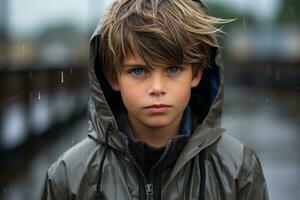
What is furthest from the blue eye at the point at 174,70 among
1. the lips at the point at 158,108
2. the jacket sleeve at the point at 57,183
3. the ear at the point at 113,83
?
the jacket sleeve at the point at 57,183

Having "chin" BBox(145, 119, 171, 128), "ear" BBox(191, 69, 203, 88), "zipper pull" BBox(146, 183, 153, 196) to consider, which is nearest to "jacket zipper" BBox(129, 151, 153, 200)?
"zipper pull" BBox(146, 183, 153, 196)

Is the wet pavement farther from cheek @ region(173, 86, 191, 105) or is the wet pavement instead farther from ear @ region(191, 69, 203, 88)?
cheek @ region(173, 86, 191, 105)

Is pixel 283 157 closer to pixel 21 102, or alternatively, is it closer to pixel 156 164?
pixel 21 102

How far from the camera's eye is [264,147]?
1048cm

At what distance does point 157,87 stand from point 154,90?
0.01m

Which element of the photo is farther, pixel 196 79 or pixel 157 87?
pixel 196 79

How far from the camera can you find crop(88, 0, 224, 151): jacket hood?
2.36 metres

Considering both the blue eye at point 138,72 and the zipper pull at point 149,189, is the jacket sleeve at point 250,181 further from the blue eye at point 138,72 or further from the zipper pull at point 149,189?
the blue eye at point 138,72

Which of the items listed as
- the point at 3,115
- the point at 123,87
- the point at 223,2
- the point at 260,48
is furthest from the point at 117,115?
the point at 223,2

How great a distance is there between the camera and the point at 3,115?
898 cm

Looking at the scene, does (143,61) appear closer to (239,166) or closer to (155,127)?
(155,127)

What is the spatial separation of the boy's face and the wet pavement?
463 centimetres

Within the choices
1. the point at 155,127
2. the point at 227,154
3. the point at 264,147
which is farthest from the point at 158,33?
the point at 264,147

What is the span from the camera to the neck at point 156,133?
7.84 feet
